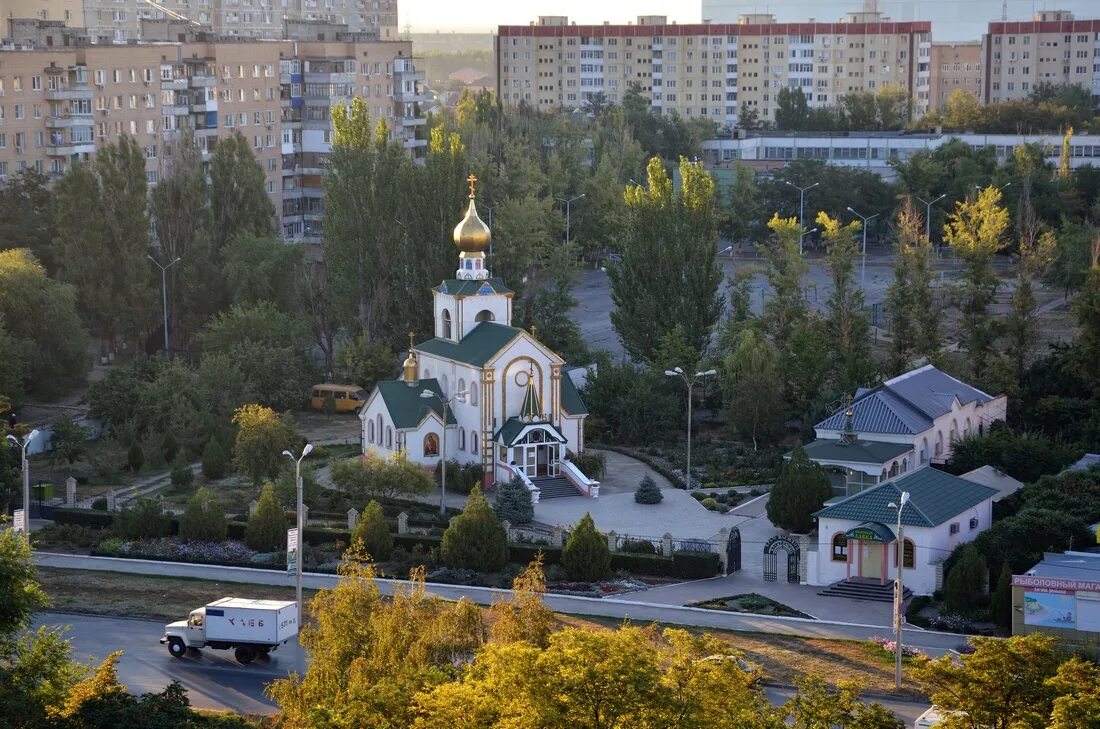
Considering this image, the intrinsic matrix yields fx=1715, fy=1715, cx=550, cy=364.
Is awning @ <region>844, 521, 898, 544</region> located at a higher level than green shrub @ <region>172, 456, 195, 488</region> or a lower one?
higher

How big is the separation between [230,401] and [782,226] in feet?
69.6

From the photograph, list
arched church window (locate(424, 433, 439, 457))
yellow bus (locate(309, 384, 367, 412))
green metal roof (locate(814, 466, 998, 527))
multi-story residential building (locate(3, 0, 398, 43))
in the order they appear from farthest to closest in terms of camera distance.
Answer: multi-story residential building (locate(3, 0, 398, 43)) < yellow bus (locate(309, 384, 367, 412)) < arched church window (locate(424, 433, 439, 457)) < green metal roof (locate(814, 466, 998, 527))

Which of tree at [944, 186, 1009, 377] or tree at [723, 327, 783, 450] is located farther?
tree at [944, 186, 1009, 377]

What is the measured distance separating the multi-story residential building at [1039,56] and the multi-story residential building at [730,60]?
5.81 m

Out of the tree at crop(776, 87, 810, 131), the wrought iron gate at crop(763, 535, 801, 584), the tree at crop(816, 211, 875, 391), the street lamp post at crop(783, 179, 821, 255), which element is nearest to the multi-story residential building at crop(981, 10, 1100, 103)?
the tree at crop(776, 87, 810, 131)

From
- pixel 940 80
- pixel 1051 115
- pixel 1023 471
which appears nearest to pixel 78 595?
pixel 1023 471

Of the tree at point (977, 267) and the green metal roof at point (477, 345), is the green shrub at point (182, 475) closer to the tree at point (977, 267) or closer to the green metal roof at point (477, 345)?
the green metal roof at point (477, 345)

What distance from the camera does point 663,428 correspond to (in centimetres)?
5394

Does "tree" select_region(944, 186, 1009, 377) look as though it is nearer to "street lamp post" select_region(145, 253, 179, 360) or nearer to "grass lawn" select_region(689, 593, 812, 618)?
"grass lawn" select_region(689, 593, 812, 618)

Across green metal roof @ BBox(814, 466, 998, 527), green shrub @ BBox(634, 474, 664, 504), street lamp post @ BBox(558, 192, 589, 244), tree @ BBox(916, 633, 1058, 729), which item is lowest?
green shrub @ BBox(634, 474, 664, 504)

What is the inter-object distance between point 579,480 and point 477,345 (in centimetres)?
521

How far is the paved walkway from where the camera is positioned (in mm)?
35812

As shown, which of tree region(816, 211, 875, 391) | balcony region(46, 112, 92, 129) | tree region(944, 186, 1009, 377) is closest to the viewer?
tree region(816, 211, 875, 391)

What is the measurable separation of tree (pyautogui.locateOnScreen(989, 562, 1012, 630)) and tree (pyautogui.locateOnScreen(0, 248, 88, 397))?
3496cm
